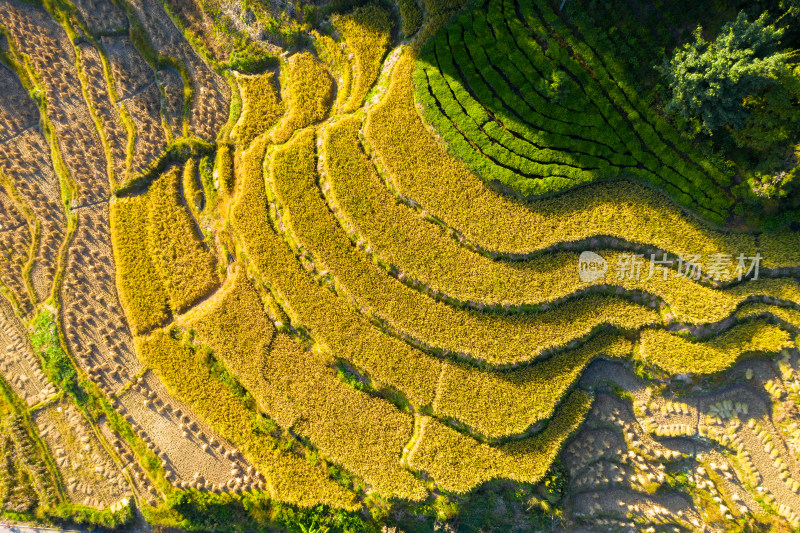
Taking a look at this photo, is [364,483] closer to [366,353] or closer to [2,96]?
[366,353]

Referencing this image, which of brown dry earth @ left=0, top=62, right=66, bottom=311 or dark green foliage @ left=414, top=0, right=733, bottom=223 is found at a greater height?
dark green foliage @ left=414, top=0, right=733, bottom=223

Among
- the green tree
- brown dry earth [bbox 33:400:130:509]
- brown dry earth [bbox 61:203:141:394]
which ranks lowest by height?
brown dry earth [bbox 33:400:130:509]

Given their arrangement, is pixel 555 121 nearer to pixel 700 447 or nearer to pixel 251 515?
pixel 700 447

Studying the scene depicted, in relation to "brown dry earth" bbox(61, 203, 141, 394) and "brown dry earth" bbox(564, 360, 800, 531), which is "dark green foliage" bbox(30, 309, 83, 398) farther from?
"brown dry earth" bbox(564, 360, 800, 531)

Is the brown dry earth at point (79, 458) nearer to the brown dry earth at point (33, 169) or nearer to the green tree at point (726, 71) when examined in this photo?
the brown dry earth at point (33, 169)

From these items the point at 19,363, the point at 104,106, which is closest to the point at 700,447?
the point at 19,363

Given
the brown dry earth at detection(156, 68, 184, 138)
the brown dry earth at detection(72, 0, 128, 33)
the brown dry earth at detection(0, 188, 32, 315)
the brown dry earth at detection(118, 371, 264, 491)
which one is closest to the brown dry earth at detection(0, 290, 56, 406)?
the brown dry earth at detection(0, 188, 32, 315)

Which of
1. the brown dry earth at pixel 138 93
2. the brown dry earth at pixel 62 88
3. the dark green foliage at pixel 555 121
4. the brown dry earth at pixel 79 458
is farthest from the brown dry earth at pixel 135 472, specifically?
the dark green foliage at pixel 555 121
